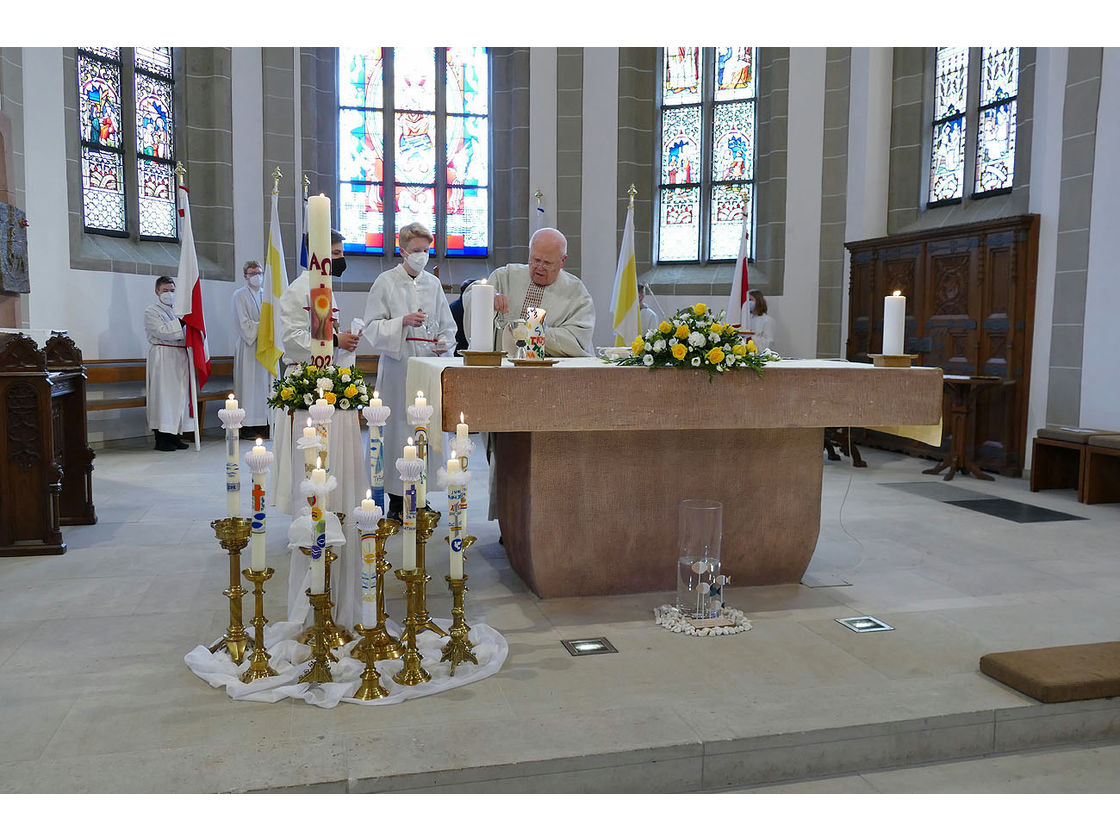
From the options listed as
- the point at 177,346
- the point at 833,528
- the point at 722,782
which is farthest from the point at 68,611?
the point at 177,346

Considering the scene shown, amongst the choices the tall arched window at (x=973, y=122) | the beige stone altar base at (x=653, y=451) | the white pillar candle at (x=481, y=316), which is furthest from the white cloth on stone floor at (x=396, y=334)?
the tall arched window at (x=973, y=122)

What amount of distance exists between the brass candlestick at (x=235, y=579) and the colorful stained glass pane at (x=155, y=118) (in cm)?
881

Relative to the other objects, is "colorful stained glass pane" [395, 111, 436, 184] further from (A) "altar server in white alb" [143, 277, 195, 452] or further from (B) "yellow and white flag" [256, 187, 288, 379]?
(B) "yellow and white flag" [256, 187, 288, 379]

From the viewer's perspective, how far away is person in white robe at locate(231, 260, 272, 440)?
10516 mm

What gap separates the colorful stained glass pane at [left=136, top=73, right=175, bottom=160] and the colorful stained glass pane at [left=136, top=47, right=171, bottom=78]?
10 centimetres

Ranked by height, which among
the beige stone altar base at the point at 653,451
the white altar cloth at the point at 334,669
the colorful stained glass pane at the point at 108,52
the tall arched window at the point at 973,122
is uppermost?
the colorful stained glass pane at the point at 108,52

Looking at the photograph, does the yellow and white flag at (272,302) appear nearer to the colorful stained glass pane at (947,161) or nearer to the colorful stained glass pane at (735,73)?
the colorful stained glass pane at (735,73)

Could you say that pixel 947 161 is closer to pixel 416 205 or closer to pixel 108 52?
pixel 416 205

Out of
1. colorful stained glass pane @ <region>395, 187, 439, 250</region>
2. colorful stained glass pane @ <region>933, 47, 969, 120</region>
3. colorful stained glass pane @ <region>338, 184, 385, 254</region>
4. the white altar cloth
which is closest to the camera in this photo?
the white altar cloth

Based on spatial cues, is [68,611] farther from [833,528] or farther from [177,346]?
[177,346]

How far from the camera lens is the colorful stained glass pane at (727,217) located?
11.8 meters

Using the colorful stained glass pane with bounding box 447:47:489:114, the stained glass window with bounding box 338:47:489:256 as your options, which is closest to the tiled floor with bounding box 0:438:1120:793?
the stained glass window with bounding box 338:47:489:256

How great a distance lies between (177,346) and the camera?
9859 millimetres

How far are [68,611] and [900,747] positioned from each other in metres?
3.36
